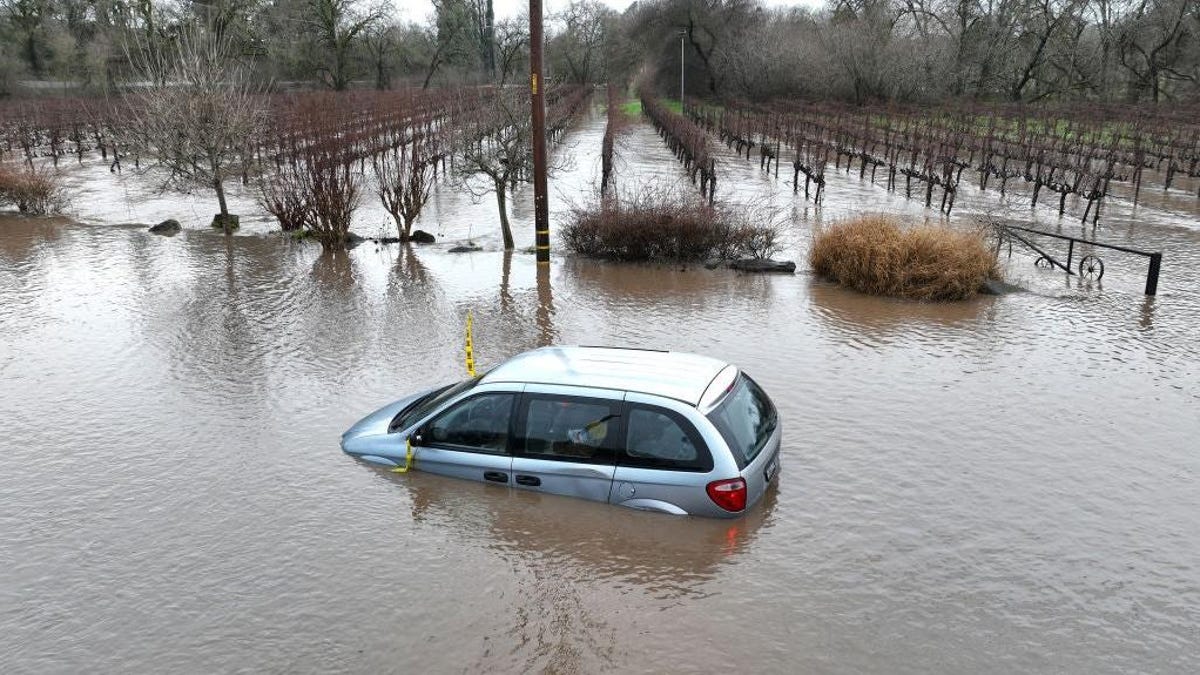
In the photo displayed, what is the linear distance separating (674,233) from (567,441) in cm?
1232

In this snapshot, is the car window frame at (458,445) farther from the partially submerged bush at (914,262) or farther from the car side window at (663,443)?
the partially submerged bush at (914,262)

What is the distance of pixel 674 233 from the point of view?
19406 mm

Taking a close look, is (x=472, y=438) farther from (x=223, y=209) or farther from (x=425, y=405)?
(x=223, y=209)

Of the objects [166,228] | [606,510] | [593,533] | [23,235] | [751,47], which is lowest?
[593,533]

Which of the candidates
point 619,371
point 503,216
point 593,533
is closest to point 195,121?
point 503,216

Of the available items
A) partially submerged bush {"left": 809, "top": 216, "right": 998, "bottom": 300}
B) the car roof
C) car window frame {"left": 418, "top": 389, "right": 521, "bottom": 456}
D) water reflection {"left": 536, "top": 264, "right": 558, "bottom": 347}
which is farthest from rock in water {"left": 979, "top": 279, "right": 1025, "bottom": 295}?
car window frame {"left": 418, "top": 389, "right": 521, "bottom": 456}

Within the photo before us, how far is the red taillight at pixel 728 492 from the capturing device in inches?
285

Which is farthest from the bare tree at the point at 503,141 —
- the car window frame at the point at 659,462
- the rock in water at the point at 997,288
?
the car window frame at the point at 659,462

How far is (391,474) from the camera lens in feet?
28.7

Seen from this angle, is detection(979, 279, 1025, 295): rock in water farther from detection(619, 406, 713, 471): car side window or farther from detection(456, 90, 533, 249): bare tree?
detection(619, 406, 713, 471): car side window

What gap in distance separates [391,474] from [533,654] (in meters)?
3.20

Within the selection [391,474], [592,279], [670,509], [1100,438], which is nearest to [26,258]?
[592,279]

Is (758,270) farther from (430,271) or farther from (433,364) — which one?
(433,364)

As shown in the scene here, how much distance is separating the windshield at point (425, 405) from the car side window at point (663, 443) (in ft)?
5.95
